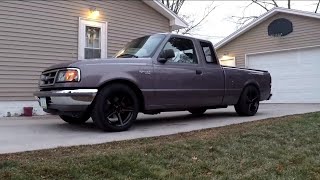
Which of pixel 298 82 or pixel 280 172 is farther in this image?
pixel 298 82

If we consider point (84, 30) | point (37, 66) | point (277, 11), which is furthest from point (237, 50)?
point (37, 66)

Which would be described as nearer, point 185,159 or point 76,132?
point 185,159

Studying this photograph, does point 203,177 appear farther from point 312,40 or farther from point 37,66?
point 312,40

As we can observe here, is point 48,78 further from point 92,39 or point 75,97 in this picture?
point 92,39

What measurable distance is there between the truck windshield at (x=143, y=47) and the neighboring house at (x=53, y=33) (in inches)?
177

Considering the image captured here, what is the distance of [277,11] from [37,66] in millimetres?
11584

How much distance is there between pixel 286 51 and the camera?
60.0 feet

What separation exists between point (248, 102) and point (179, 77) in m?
2.65

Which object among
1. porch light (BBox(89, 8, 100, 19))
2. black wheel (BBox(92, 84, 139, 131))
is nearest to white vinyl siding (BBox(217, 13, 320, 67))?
porch light (BBox(89, 8, 100, 19))

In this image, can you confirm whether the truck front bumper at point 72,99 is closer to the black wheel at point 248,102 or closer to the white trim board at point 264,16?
the black wheel at point 248,102

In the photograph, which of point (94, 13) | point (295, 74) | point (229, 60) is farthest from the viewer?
point (229, 60)

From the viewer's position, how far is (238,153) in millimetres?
5836

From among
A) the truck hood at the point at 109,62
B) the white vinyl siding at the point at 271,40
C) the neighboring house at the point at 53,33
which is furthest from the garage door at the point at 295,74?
the truck hood at the point at 109,62

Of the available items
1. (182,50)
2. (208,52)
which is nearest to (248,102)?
(208,52)
